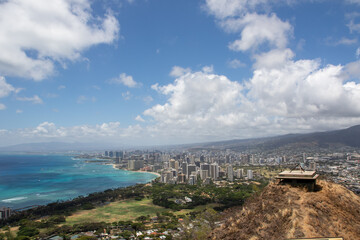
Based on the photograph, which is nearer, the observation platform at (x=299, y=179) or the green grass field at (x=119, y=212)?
the observation platform at (x=299, y=179)

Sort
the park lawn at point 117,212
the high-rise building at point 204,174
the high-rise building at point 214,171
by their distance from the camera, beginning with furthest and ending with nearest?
the high-rise building at point 214,171 < the high-rise building at point 204,174 < the park lawn at point 117,212

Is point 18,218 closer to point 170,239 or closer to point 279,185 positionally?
point 170,239

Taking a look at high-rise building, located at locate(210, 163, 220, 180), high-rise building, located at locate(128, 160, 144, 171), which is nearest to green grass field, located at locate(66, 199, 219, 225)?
high-rise building, located at locate(210, 163, 220, 180)

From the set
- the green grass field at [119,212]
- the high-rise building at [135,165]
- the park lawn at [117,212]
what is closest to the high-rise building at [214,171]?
the park lawn at [117,212]

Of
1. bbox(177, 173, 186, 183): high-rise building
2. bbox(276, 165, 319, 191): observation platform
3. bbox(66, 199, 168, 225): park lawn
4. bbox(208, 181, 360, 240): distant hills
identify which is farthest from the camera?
bbox(177, 173, 186, 183): high-rise building

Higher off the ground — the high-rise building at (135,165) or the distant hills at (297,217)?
the distant hills at (297,217)

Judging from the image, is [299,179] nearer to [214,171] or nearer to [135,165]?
[214,171]

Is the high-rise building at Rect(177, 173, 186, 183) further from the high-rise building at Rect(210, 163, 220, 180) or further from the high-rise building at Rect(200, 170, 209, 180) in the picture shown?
the high-rise building at Rect(210, 163, 220, 180)

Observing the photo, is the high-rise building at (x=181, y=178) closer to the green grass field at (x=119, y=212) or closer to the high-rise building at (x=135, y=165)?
the green grass field at (x=119, y=212)
